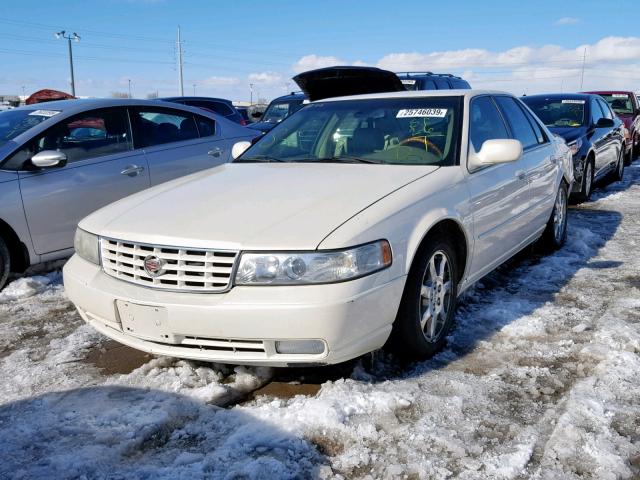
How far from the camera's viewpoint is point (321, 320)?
254 cm

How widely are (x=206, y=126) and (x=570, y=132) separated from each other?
496cm

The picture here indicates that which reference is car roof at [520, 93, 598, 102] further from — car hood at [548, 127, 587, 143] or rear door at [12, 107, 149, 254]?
rear door at [12, 107, 149, 254]

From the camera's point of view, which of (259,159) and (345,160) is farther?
(259,159)

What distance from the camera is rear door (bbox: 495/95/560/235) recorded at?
15.0 ft

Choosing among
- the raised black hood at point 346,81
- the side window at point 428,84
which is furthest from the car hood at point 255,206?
the side window at point 428,84

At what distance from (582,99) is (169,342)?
Result: 7942 mm

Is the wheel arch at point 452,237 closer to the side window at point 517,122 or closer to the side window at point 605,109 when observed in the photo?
the side window at point 517,122

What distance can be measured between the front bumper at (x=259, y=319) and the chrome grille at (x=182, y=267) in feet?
0.13

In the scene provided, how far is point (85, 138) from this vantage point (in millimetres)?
5074

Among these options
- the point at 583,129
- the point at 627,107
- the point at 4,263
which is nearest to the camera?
the point at 4,263

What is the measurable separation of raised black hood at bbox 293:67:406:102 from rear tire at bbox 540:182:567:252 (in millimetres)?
2748

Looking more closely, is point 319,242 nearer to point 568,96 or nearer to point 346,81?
point 346,81

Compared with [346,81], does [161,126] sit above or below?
below

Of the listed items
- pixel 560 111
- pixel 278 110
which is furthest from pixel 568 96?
pixel 278 110
